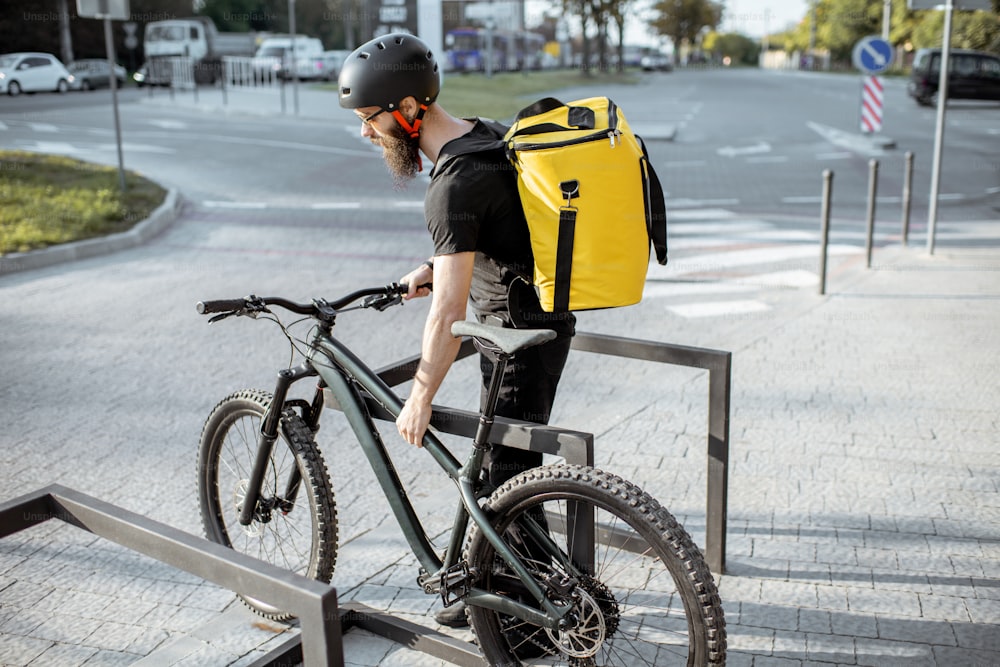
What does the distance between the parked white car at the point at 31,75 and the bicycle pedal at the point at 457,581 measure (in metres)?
38.6

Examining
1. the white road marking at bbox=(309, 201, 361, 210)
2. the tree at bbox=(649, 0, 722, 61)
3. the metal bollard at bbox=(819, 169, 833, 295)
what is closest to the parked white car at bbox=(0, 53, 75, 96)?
the white road marking at bbox=(309, 201, 361, 210)

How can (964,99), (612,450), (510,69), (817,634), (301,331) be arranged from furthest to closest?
1. (510,69)
2. (964,99)
3. (301,331)
4. (612,450)
5. (817,634)

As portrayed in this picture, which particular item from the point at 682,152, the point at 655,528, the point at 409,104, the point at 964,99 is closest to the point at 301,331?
the point at 409,104

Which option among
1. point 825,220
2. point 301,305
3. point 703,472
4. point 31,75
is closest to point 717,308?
point 825,220

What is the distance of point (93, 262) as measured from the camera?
416 inches

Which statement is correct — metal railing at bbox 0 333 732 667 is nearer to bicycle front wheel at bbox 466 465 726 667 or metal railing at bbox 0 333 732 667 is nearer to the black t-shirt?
bicycle front wheel at bbox 466 465 726 667

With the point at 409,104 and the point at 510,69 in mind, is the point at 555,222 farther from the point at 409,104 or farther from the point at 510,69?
the point at 510,69

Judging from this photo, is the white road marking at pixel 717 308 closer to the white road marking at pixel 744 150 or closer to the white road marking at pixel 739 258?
the white road marking at pixel 739 258

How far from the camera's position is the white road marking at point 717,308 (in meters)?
8.39

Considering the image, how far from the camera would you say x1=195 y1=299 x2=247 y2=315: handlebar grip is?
9.77 feet

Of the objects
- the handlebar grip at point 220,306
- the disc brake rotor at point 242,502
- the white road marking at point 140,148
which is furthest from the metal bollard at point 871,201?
the white road marking at point 140,148

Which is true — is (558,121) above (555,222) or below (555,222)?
above

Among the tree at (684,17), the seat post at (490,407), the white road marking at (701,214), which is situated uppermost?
the tree at (684,17)

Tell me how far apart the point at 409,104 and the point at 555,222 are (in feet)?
2.03
